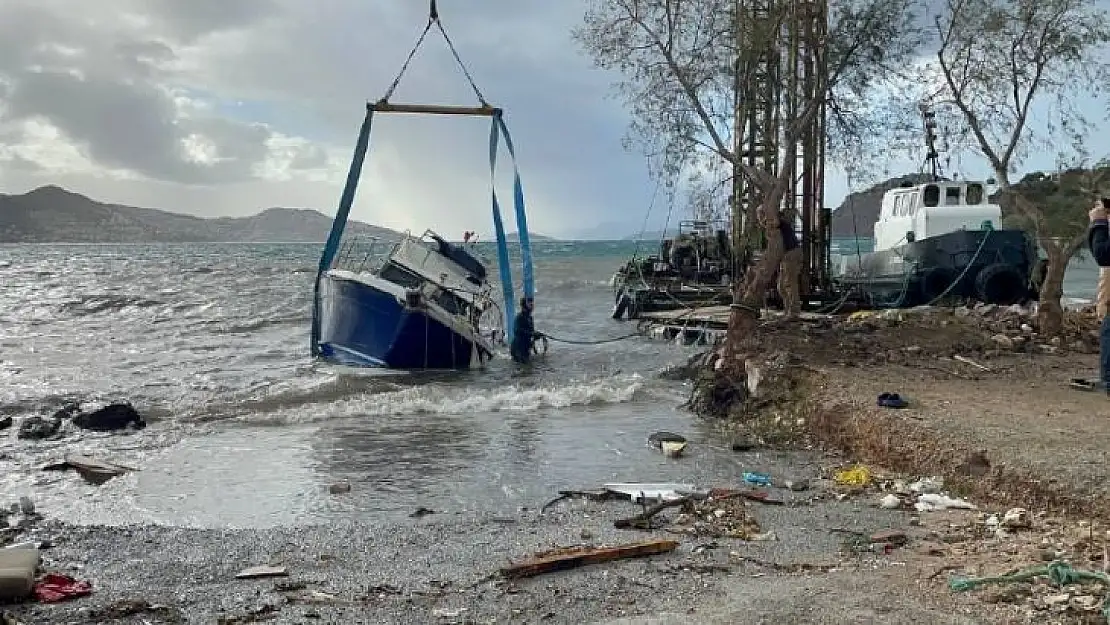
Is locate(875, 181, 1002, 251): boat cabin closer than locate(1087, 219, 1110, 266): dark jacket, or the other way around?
locate(1087, 219, 1110, 266): dark jacket

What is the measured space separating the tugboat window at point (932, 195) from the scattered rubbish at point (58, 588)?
71.6ft

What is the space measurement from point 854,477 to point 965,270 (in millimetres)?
14481

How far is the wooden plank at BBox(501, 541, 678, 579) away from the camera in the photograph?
20.2 feet

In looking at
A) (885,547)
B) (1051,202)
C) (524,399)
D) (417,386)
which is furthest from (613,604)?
(1051,202)

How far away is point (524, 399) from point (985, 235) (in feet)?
40.0

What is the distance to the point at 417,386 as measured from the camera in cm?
1752

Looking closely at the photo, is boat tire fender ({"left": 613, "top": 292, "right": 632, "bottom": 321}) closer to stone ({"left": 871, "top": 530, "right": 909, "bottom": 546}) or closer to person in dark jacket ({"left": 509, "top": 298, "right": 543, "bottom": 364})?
person in dark jacket ({"left": 509, "top": 298, "right": 543, "bottom": 364})

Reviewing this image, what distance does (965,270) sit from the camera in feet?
70.9

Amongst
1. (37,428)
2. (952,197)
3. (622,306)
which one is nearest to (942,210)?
(952,197)

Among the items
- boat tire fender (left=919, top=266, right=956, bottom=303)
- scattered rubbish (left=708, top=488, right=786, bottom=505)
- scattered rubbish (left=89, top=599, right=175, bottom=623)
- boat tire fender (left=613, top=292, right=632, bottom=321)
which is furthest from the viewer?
boat tire fender (left=613, top=292, right=632, bottom=321)

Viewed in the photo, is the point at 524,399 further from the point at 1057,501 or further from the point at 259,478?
the point at 1057,501

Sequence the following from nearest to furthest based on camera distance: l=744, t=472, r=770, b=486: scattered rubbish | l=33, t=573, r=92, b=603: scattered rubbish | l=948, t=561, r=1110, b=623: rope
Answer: l=948, t=561, r=1110, b=623: rope, l=33, t=573, r=92, b=603: scattered rubbish, l=744, t=472, r=770, b=486: scattered rubbish

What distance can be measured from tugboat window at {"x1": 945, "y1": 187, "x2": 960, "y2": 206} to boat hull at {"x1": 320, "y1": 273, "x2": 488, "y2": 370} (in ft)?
39.8

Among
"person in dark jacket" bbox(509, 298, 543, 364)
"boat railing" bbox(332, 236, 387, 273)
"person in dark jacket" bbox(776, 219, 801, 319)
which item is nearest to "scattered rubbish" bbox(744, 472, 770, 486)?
"person in dark jacket" bbox(776, 219, 801, 319)
